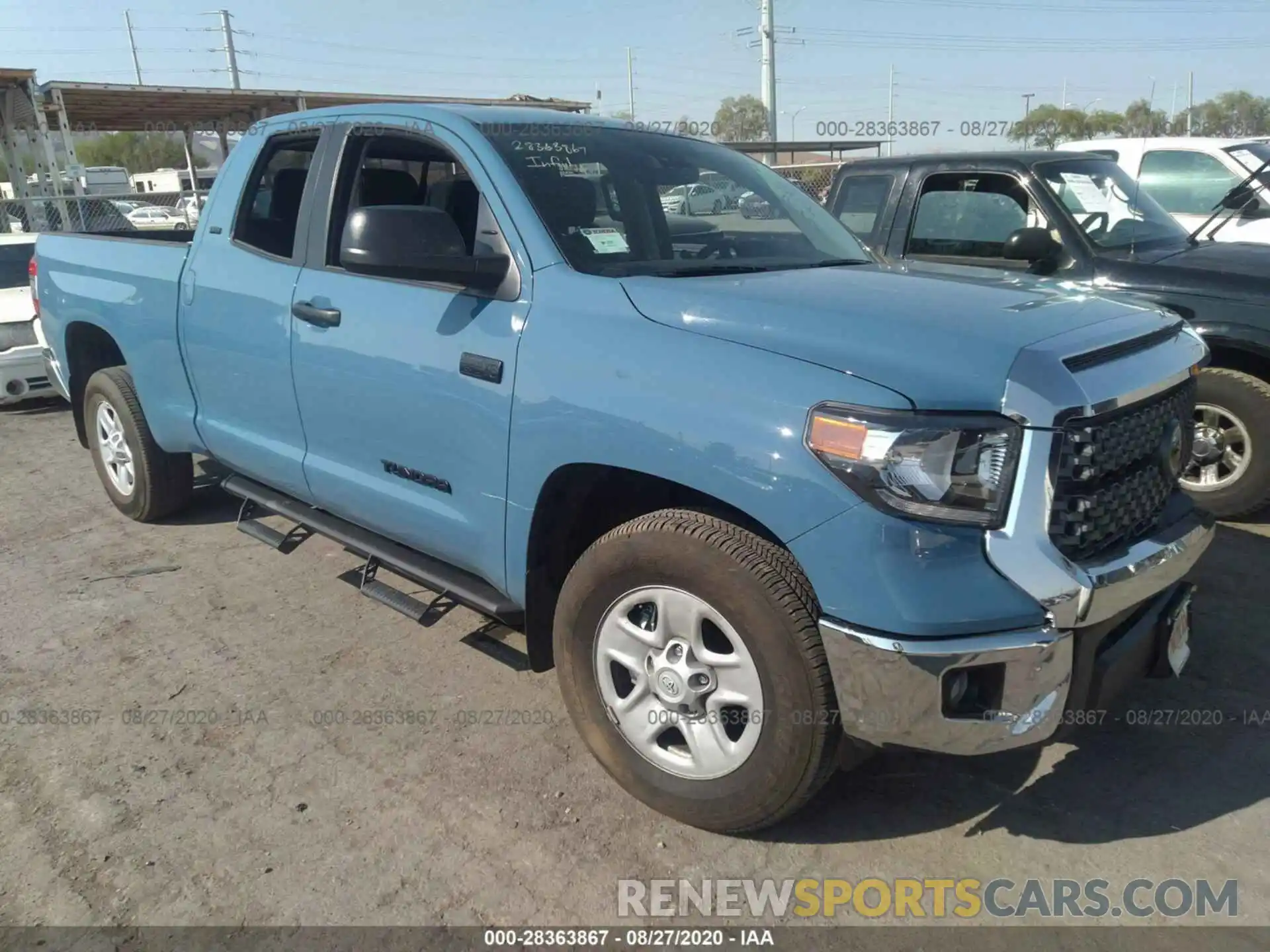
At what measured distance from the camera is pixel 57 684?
3600 mm

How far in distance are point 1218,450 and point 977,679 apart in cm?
359

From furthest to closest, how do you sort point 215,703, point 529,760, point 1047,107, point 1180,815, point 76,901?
point 1047,107 → point 215,703 → point 529,760 → point 1180,815 → point 76,901

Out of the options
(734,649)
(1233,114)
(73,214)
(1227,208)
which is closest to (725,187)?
(734,649)

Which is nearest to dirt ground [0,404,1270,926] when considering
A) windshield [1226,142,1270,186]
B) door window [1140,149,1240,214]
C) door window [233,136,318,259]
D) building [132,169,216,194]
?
door window [233,136,318,259]

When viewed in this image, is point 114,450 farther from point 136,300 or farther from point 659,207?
point 659,207

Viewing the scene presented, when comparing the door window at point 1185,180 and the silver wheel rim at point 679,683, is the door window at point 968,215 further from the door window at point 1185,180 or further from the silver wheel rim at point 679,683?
the silver wheel rim at point 679,683

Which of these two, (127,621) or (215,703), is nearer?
(215,703)

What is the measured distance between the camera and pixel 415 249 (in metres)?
2.79

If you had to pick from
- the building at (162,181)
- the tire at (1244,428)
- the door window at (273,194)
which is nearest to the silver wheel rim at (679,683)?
the door window at (273,194)

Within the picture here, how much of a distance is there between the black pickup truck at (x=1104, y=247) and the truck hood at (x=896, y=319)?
6.93 ft

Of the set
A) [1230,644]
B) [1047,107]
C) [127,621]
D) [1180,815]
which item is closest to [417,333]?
[127,621]

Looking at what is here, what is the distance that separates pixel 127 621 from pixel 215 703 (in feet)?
3.21

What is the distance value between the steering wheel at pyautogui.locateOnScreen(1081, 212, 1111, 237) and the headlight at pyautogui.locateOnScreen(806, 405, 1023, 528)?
147 inches

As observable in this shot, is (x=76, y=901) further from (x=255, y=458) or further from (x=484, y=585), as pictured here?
(x=255, y=458)
